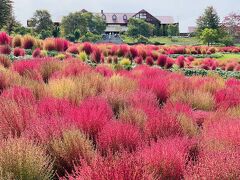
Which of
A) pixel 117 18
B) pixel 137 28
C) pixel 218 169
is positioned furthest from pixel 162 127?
pixel 117 18

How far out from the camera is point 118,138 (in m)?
4.93

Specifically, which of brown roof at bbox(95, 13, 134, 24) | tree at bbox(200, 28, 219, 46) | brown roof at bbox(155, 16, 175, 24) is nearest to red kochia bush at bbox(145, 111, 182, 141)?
tree at bbox(200, 28, 219, 46)

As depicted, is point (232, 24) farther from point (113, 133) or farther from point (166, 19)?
point (113, 133)

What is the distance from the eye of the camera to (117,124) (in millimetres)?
5273

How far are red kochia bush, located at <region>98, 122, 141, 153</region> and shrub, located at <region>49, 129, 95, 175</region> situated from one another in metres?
0.23

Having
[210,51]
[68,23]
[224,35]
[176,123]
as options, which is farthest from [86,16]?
[176,123]

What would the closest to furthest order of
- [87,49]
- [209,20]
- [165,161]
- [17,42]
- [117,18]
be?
[165,161]
[17,42]
[87,49]
[209,20]
[117,18]

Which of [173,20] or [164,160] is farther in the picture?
[173,20]

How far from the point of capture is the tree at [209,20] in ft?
249

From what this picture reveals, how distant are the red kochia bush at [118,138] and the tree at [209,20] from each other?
72380mm

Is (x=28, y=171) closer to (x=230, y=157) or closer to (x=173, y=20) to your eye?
(x=230, y=157)

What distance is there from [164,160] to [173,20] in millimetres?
105906

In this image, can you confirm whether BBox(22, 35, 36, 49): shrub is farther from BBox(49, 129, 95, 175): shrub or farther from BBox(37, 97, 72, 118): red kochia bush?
BBox(49, 129, 95, 175): shrub

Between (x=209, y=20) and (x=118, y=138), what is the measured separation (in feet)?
242
